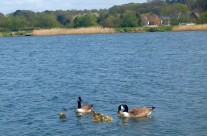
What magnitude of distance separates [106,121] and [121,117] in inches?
38.2

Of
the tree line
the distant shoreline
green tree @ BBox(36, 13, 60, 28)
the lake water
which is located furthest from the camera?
green tree @ BBox(36, 13, 60, 28)

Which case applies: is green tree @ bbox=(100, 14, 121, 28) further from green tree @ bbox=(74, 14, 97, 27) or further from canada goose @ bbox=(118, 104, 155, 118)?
canada goose @ bbox=(118, 104, 155, 118)

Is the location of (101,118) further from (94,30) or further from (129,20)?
(129,20)

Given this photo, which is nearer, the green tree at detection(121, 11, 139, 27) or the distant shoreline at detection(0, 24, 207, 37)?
Result: the distant shoreline at detection(0, 24, 207, 37)

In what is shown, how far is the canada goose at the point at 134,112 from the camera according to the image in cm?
1828

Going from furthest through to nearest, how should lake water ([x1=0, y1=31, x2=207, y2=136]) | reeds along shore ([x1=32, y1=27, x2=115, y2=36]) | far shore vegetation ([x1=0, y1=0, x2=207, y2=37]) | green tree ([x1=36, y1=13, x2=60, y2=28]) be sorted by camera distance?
green tree ([x1=36, y1=13, x2=60, y2=28]) → far shore vegetation ([x1=0, y1=0, x2=207, y2=37]) → reeds along shore ([x1=32, y1=27, x2=115, y2=36]) → lake water ([x1=0, y1=31, x2=207, y2=136])

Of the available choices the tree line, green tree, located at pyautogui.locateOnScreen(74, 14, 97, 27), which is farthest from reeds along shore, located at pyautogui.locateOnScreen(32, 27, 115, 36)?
green tree, located at pyautogui.locateOnScreen(74, 14, 97, 27)

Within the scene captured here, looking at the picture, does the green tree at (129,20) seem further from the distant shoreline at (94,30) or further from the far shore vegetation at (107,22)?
the distant shoreline at (94,30)

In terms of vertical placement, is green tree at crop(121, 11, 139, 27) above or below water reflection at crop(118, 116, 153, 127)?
above

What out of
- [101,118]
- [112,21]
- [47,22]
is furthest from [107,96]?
[47,22]

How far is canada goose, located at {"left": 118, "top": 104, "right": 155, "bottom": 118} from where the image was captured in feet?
60.0

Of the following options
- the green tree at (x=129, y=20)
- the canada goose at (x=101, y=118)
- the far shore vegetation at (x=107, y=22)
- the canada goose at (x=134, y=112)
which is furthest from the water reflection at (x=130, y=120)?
the green tree at (x=129, y=20)

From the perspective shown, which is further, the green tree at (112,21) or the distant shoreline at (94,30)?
the green tree at (112,21)

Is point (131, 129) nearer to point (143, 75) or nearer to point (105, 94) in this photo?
point (105, 94)
